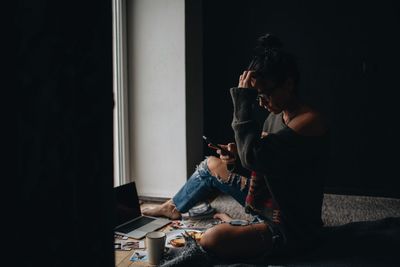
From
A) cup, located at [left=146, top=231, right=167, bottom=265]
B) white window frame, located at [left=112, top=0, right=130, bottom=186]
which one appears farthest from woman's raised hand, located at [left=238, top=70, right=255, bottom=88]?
white window frame, located at [left=112, top=0, right=130, bottom=186]

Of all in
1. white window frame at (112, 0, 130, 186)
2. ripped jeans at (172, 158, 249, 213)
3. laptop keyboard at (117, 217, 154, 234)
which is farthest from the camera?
white window frame at (112, 0, 130, 186)

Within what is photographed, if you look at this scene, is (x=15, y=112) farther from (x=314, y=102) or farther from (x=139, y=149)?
(x=314, y=102)

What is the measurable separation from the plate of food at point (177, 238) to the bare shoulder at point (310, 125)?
0.80m

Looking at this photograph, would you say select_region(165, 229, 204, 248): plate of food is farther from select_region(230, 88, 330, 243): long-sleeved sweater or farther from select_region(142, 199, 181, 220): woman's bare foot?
select_region(230, 88, 330, 243): long-sleeved sweater

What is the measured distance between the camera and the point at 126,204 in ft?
7.98

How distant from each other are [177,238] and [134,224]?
0.39m

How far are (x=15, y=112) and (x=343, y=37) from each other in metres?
3.27

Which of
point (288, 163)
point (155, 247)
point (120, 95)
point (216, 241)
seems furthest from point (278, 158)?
point (120, 95)

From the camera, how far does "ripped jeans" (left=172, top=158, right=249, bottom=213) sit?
2.16 meters

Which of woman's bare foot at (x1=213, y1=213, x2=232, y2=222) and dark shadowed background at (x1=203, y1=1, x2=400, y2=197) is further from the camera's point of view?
dark shadowed background at (x1=203, y1=1, x2=400, y2=197)

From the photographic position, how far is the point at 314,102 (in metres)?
3.39

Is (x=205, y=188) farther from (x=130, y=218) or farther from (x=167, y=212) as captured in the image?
(x=130, y=218)

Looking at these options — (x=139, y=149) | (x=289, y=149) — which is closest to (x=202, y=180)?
(x=289, y=149)

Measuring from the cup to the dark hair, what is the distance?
896mm
